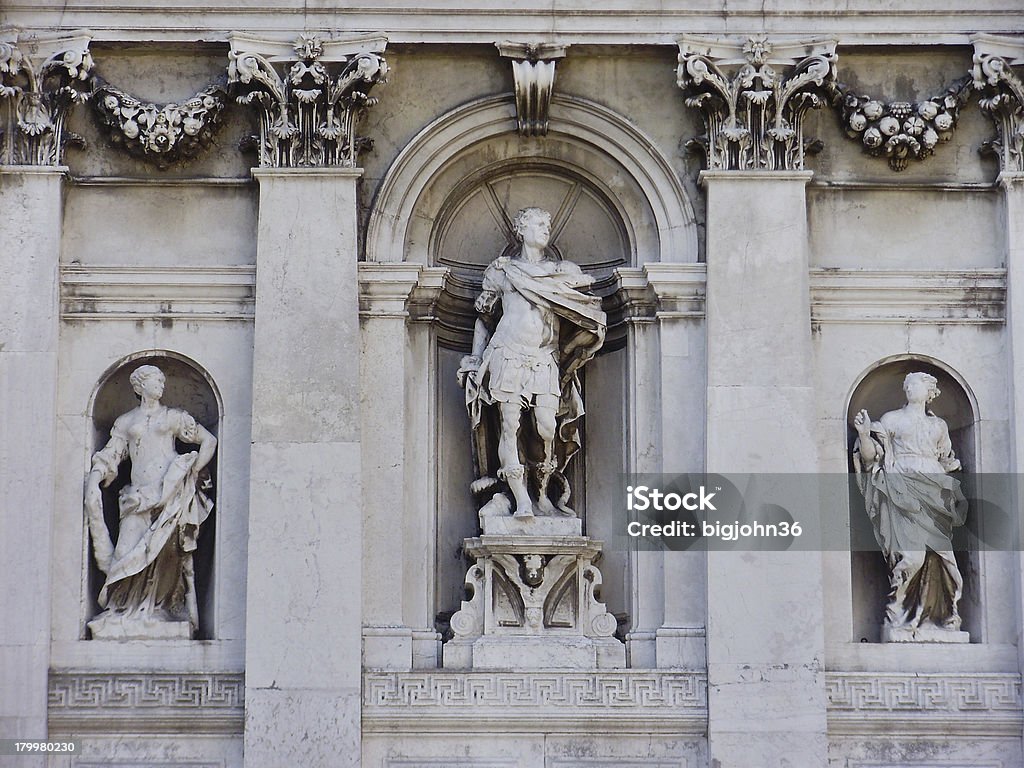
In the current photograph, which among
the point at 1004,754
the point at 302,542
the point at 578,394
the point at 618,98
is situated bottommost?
the point at 1004,754

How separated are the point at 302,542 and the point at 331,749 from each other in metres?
1.83

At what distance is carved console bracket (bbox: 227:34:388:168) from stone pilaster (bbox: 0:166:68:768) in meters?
1.95

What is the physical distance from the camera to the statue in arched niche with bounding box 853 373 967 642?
2178 cm

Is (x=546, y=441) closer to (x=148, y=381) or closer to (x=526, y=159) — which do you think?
(x=526, y=159)

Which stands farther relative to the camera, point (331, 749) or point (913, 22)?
point (913, 22)

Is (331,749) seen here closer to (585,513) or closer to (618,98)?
(585,513)

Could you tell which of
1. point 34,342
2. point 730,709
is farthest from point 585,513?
point 34,342

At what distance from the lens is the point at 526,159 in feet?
75.4

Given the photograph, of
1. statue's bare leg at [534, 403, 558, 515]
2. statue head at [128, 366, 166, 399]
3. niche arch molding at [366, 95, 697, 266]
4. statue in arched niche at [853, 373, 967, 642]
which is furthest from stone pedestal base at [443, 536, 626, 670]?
statue head at [128, 366, 166, 399]

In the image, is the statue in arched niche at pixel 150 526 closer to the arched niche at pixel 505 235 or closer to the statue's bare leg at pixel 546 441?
the arched niche at pixel 505 235

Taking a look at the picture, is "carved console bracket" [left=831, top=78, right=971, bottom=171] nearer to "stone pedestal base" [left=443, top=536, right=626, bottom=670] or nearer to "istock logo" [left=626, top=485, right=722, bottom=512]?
"istock logo" [left=626, top=485, right=722, bottom=512]

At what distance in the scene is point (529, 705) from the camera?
2123cm

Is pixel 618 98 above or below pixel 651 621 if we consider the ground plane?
above
